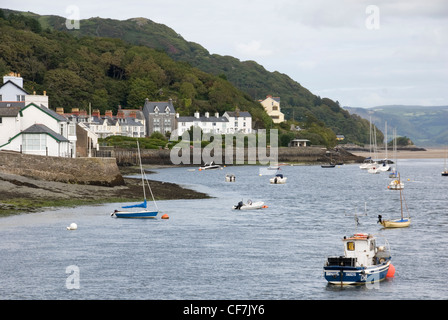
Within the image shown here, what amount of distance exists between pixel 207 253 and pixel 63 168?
106 feet

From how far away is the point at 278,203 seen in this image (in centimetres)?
7469

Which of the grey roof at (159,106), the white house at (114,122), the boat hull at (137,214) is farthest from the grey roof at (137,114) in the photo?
the boat hull at (137,214)

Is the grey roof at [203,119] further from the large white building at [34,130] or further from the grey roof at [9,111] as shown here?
the grey roof at [9,111]

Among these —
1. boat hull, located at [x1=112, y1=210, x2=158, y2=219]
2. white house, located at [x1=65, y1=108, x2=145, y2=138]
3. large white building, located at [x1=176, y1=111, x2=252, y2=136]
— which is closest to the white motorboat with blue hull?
boat hull, located at [x1=112, y1=210, x2=158, y2=219]

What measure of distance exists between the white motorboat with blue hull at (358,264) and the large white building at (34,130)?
4780 cm

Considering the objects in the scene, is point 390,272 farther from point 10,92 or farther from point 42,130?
point 10,92

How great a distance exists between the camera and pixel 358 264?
114ft

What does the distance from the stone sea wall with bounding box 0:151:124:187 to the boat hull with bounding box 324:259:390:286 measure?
136ft

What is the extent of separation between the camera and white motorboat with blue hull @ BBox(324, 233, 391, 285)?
33438 millimetres

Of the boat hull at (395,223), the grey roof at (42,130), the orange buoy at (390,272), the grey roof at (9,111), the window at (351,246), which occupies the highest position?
the grey roof at (9,111)

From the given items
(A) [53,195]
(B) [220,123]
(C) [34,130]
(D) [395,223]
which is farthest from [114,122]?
(D) [395,223]

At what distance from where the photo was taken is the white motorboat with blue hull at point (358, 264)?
33.4 metres

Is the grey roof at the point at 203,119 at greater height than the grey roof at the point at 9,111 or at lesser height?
greater

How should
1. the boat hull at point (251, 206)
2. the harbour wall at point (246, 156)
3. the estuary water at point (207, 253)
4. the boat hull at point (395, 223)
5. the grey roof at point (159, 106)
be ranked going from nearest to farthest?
the estuary water at point (207, 253) → the boat hull at point (395, 223) → the boat hull at point (251, 206) → the harbour wall at point (246, 156) → the grey roof at point (159, 106)
